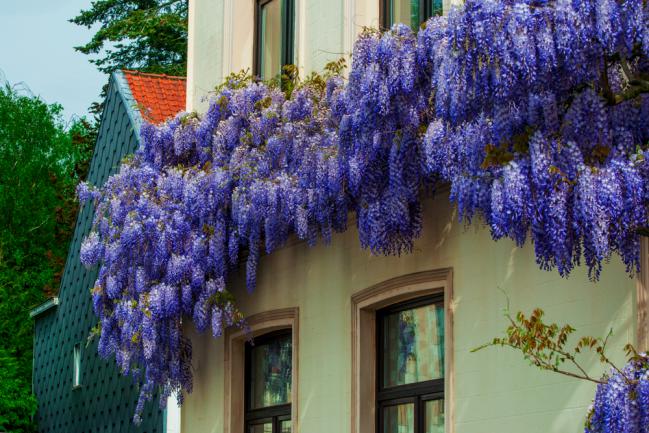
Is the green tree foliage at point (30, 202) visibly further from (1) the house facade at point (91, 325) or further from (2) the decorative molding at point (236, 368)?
(2) the decorative molding at point (236, 368)

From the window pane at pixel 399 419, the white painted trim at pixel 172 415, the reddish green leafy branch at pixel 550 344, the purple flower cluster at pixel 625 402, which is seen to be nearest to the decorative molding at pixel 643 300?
the reddish green leafy branch at pixel 550 344

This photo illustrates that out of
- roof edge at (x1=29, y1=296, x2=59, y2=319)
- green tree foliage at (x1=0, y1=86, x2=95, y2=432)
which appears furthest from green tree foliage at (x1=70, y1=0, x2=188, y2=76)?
roof edge at (x1=29, y1=296, x2=59, y2=319)

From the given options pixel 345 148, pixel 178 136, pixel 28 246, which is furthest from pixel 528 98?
pixel 28 246

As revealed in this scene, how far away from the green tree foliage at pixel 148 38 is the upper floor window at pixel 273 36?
62.2 ft

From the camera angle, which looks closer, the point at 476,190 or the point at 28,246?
the point at 476,190

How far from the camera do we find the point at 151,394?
1942 centimetres

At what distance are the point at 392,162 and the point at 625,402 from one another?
4033 mm

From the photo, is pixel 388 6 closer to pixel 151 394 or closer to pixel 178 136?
pixel 178 136

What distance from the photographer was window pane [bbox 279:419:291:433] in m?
17.1

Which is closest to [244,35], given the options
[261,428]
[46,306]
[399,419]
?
[261,428]

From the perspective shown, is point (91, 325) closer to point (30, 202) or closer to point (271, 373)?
point (271, 373)

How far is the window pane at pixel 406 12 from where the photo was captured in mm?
15516

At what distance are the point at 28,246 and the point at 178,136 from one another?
2324cm

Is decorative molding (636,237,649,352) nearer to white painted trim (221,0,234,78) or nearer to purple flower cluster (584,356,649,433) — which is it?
purple flower cluster (584,356,649,433)
